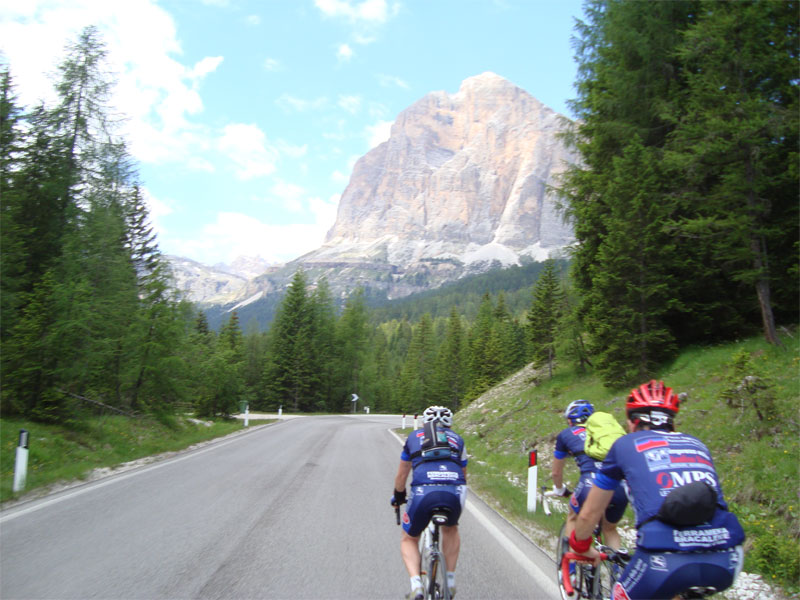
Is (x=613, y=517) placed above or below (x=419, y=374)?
above

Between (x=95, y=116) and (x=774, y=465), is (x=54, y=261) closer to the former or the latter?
(x=95, y=116)

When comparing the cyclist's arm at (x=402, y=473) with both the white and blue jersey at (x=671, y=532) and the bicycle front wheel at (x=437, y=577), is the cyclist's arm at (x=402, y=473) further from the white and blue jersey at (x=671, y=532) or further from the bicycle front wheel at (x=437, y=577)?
the white and blue jersey at (x=671, y=532)

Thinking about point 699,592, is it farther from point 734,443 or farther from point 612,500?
point 734,443

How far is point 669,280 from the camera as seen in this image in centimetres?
1546

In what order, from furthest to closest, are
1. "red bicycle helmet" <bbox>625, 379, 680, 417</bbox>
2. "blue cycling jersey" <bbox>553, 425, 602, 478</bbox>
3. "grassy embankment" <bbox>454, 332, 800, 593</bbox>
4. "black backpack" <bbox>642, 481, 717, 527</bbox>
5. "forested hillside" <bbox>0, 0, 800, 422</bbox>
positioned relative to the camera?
"forested hillside" <bbox>0, 0, 800, 422</bbox> < "grassy embankment" <bbox>454, 332, 800, 593</bbox> < "blue cycling jersey" <bbox>553, 425, 602, 478</bbox> < "red bicycle helmet" <bbox>625, 379, 680, 417</bbox> < "black backpack" <bbox>642, 481, 717, 527</bbox>

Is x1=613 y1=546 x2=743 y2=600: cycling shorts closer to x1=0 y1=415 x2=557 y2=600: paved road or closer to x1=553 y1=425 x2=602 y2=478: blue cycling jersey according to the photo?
x1=553 y1=425 x2=602 y2=478: blue cycling jersey

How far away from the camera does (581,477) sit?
15.1 feet

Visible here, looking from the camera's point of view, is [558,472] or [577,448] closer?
[577,448]

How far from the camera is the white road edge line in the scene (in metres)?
4.84

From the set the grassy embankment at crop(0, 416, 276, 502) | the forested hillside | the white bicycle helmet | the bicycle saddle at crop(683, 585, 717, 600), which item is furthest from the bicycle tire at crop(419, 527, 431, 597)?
the forested hillside

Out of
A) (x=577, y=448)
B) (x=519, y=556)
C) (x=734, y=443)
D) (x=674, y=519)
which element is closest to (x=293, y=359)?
(x=734, y=443)

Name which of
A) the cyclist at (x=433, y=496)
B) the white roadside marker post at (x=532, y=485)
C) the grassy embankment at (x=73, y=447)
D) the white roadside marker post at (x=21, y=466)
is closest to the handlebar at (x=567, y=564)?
the cyclist at (x=433, y=496)

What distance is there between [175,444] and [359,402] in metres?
53.3

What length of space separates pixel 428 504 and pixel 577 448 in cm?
176
